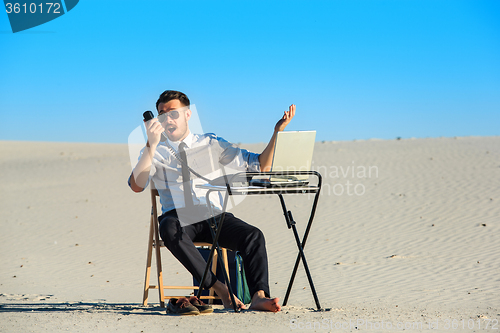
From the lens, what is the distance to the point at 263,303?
3.43 meters

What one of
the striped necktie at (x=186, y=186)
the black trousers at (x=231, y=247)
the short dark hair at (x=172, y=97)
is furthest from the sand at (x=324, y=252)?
the short dark hair at (x=172, y=97)

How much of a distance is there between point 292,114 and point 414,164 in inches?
591

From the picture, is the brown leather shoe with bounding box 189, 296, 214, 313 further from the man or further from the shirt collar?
the shirt collar

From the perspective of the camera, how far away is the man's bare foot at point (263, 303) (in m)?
3.41

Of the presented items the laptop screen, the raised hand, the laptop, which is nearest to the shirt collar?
the raised hand

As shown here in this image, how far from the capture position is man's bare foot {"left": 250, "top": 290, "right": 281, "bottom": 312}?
3.41 metres

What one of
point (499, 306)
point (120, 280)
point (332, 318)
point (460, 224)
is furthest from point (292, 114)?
point (460, 224)

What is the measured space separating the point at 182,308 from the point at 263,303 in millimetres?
584

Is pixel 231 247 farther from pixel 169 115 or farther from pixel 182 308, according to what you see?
pixel 169 115

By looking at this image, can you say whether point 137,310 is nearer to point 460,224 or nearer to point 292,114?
point 292,114

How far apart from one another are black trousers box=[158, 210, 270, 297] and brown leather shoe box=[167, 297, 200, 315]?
0.19 meters

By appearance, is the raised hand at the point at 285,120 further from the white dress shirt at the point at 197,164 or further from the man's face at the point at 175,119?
the man's face at the point at 175,119

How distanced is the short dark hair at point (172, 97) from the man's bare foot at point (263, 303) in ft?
5.39

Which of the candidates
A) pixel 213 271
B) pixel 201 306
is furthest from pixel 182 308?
pixel 213 271
